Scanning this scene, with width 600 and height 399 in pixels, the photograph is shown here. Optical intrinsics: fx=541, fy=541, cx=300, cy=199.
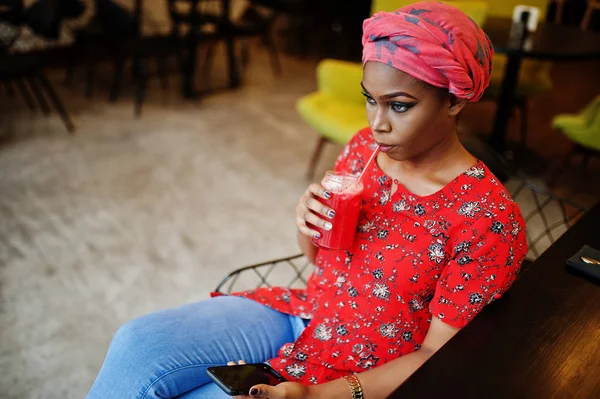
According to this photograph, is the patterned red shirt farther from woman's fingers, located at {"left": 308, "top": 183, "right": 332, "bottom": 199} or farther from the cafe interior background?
the cafe interior background

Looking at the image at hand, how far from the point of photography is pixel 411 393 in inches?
28.5

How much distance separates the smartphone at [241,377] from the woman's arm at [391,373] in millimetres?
96

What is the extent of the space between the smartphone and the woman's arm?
0.10 m

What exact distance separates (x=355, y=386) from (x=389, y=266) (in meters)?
0.23

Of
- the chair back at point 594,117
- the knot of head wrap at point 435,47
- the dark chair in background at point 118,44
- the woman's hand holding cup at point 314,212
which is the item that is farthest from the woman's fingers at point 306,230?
the dark chair in background at point 118,44

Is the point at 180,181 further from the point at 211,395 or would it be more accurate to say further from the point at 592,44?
the point at 592,44

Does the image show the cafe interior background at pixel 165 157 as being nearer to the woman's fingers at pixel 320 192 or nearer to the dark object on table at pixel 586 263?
the dark object on table at pixel 586 263

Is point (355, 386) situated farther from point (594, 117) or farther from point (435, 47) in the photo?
point (594, 117)

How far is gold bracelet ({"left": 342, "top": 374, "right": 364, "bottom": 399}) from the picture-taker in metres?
0.96

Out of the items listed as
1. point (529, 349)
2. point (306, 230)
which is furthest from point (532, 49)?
point (529, 349)

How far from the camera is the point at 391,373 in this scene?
0.98 meters

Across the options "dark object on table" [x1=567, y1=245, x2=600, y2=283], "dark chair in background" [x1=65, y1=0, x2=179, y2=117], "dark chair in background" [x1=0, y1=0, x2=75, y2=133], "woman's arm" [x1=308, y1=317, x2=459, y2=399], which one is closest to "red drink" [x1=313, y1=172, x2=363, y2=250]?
"woman's arm" [x1=308, y1=317, x2=459, y2=399]

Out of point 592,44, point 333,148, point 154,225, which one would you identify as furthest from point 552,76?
point 154,225

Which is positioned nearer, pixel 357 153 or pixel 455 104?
pixel 455 104
